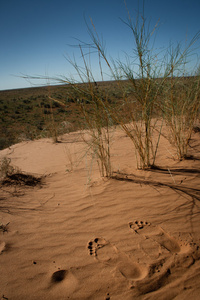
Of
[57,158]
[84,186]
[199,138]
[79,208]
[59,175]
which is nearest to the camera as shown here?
[79,208]

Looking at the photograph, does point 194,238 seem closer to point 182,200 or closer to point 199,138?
point 182,200

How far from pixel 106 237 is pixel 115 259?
11.3 inches

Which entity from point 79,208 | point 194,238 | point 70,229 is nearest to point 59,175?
point 79,208

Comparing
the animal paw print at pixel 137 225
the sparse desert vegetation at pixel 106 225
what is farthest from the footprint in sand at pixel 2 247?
the animal paw print at pixel 137 225

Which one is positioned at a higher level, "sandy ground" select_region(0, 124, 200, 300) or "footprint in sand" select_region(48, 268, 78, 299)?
"sandy ground" select_region(0, 124, 200, 300)

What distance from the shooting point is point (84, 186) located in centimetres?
307

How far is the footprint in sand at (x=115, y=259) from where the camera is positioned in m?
1.45

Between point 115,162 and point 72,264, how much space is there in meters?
2.53

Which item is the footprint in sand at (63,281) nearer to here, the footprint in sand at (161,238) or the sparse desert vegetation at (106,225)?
the sparse desert vegetation at (106,225)

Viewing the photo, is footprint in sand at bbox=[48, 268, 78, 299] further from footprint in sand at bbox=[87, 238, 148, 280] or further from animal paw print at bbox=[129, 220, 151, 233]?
animal paw print at bbox=[129, 220, 151, 233]

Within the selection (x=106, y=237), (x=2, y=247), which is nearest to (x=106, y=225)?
(x=106, y=237)

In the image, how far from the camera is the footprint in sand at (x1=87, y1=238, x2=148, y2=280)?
4.77 ft

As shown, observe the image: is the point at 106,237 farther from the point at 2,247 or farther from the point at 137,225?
the point at 2,247

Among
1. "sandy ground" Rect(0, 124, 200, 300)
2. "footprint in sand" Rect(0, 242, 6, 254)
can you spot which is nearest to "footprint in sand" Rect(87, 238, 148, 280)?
"sandy ground" Rect(0, 124, 200, 300)
